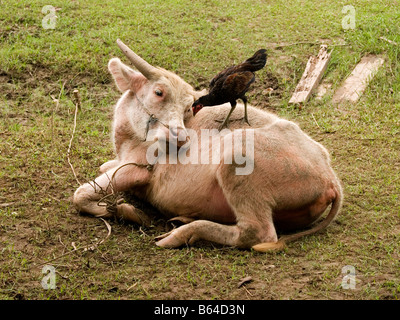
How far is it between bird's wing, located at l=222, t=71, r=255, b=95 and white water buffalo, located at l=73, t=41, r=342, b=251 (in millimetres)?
322

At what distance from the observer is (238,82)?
520 cm

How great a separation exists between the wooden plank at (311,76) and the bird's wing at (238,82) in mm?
2845

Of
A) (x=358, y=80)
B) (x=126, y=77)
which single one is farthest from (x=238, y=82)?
(x=358, y=80)

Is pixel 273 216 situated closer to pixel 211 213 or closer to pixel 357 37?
pixel 211 213

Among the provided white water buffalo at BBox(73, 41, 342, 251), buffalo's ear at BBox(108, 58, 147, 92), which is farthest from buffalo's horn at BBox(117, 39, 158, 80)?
buffalo's ear at BBox(108, 58, 147, 92)

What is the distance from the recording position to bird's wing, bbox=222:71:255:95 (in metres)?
5.15

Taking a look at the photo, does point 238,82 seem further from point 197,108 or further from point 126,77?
point 126,77

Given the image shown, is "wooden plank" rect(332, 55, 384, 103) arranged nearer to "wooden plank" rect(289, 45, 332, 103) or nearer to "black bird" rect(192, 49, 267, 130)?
"wooden plank" rect(289, 45, 332, 103)

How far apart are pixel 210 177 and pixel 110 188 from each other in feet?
3.07

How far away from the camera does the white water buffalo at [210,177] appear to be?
15.5ft

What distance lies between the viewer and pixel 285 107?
7930 mm

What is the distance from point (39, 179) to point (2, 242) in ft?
4.37

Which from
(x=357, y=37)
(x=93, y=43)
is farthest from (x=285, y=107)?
(x=93, y=43)

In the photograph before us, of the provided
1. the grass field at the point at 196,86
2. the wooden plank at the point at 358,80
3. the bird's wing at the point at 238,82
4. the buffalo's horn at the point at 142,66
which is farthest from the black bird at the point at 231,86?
the wooden plank at the point at 358,80
